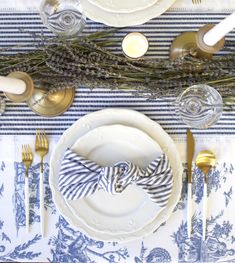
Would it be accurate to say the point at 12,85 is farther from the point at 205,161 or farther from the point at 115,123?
the point at 205,161

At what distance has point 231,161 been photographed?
3.58 ft

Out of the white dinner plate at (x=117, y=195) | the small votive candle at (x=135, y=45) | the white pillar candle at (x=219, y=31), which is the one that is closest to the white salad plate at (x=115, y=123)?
the white dinner plate at (x=117, y=195)

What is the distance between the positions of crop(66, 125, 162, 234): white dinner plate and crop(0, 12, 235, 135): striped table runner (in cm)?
7

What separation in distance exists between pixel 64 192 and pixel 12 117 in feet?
0.71

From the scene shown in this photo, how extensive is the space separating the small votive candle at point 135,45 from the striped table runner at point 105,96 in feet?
0.10

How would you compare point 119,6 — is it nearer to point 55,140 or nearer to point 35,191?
point 55,140

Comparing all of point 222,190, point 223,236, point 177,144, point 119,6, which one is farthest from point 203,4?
point 223,236

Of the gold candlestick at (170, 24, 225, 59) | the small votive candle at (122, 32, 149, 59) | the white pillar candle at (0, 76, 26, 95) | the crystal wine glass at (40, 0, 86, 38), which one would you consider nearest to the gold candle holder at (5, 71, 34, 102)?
the white pillar candle at (0, 76, 26, 95)

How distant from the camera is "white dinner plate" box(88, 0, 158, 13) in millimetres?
1010

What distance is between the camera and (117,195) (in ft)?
3.51

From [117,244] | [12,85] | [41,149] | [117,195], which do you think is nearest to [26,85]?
[12,85]

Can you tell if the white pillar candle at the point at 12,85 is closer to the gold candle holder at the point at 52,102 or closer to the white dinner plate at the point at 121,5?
the gold candle holder at the point at 52,102

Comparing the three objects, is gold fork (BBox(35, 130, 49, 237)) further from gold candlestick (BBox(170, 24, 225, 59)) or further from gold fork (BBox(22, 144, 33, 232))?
gold candlestick (BBox(170, 24, 225, 59))

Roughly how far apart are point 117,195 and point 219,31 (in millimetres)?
435
